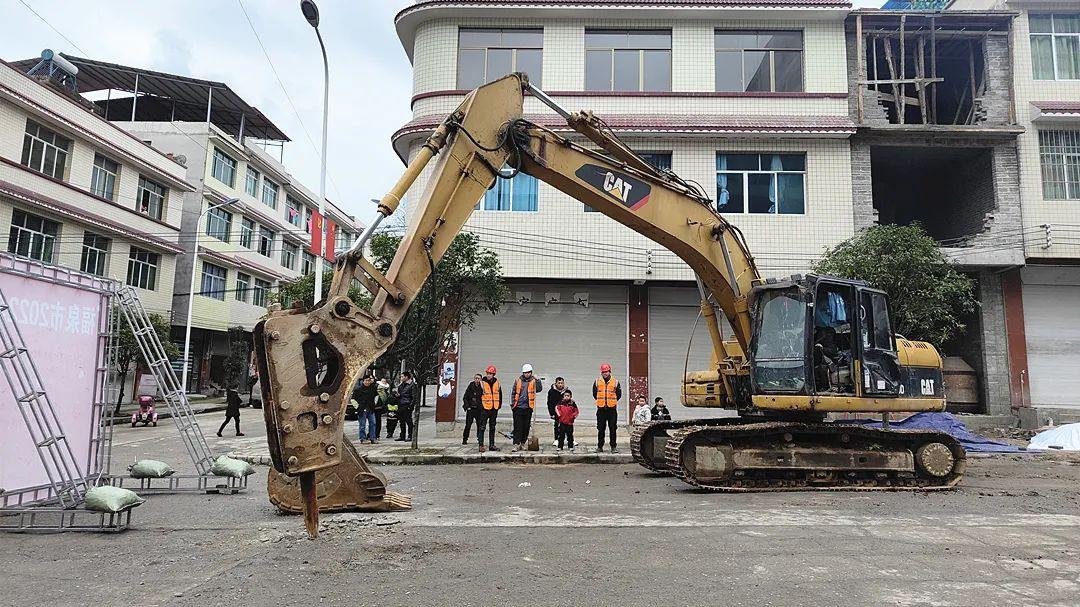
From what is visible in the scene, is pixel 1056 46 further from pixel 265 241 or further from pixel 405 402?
pixel 265 241

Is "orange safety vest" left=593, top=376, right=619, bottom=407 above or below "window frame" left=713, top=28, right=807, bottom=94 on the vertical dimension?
below

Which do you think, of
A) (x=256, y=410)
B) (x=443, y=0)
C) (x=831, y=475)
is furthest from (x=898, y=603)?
(x=256, y=410)

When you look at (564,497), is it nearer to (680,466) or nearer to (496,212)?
(680,466)

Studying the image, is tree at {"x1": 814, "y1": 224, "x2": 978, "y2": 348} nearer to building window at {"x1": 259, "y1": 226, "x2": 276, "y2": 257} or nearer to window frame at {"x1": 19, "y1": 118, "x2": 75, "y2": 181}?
window frame at {"x1": 19, "y1": 118, "x2": 75, "y2": 181}

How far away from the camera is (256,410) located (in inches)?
1081

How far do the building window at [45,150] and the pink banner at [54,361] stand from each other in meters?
20.5

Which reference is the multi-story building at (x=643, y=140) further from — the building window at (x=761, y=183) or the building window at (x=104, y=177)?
the building window at (x=104, y=177)

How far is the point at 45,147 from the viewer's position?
78.8 ft

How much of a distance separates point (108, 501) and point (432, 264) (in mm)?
3909

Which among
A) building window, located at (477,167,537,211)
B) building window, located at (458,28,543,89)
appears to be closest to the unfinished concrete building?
building window, located at (477,167,537,211)

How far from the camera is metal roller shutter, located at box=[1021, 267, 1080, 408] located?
699 inches

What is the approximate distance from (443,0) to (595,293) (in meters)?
9.40

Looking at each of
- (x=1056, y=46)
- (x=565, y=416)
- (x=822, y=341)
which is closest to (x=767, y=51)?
(x=1056, y=46)

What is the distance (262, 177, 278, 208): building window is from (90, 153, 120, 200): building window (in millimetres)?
12862
